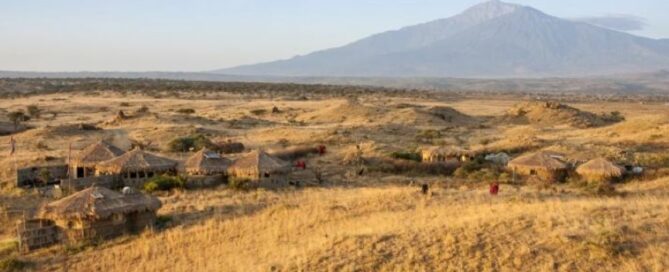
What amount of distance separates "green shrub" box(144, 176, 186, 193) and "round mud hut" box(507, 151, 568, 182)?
45.8ft

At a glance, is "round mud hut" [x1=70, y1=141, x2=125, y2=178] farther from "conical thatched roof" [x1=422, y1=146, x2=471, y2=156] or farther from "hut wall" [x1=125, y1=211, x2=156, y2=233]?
A: "conical thatched roof" [x1=422, y1=146, x2=471, y2=156]

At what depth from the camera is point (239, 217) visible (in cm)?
2295

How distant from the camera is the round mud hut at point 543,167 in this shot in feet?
101

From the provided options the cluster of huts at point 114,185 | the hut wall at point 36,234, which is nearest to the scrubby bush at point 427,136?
the cluster of huts at point 114,185

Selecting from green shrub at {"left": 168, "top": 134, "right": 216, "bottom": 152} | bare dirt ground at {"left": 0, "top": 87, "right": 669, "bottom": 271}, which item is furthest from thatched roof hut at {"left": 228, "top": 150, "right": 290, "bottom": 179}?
green shrub at {"left": 168, "top": 134, "right": 216, "bottom": 152}

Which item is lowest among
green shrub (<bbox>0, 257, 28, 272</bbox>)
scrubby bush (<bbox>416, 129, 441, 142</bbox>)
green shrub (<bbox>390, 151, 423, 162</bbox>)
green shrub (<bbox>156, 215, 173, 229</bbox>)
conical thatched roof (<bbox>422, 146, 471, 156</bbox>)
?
green shrub (<bbox>0, 257, 28, 272</bbox>)

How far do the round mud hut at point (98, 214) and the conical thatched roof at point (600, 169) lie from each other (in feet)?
57.2

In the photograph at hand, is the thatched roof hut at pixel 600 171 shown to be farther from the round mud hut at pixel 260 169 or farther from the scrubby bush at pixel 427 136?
the scrubby bush at pixel 427 136

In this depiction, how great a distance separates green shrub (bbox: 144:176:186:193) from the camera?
2798 centimetres

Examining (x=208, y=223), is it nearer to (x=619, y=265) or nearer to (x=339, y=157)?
(x=619, y=265)

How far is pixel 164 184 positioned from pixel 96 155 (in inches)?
182

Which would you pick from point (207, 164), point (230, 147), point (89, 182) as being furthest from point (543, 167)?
point (89, 182)

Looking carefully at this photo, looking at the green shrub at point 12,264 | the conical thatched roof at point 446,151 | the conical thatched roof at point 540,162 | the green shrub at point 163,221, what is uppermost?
the conical thatched roof at point 540,162

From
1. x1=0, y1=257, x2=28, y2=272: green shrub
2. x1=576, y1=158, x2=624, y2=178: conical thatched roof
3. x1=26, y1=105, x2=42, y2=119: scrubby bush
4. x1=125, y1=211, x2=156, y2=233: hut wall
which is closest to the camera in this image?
x1=0, y1=257, x2=28, y2=272: green shrub
